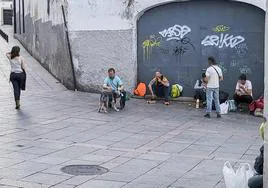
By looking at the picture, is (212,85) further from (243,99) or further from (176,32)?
(176,32)

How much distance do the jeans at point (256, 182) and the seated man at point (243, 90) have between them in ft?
31.7

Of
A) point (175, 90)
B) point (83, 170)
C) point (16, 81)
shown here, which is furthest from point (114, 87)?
point (83, 170)

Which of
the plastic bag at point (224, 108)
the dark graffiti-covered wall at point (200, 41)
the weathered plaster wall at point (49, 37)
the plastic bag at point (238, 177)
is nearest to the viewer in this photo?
the plastic bag at point (238, 177)

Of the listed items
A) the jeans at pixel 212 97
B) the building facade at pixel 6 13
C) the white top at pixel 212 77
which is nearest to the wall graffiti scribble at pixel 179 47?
the white top at pixel 212 77

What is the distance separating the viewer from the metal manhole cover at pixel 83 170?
294 inches

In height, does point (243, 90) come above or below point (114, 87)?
below

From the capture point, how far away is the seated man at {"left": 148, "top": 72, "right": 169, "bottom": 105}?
15.8 metres

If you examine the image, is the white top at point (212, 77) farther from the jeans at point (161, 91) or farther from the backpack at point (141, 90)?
the backpack at point (141, 90)

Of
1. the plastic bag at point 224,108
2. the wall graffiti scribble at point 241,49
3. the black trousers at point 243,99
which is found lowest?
the plastic bag at point 224,108

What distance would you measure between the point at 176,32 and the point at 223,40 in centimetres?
152

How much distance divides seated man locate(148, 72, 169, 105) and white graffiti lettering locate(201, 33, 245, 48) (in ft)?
5.63

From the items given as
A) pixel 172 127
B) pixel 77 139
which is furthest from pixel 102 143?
→ pixel 172 127

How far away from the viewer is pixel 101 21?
1694 centimetres

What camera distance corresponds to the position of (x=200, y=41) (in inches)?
634
